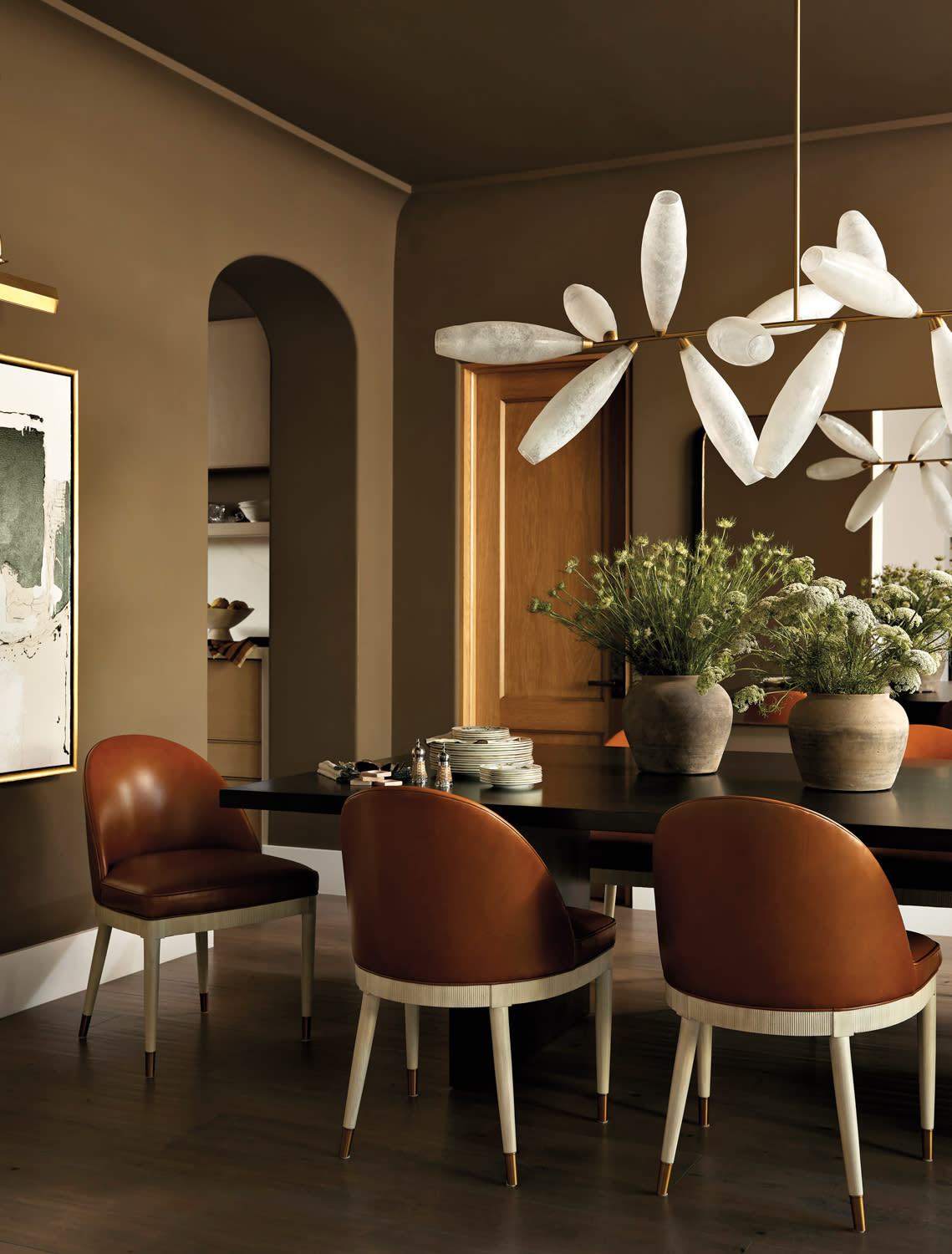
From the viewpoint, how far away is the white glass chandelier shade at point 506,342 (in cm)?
284

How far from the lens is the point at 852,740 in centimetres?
298

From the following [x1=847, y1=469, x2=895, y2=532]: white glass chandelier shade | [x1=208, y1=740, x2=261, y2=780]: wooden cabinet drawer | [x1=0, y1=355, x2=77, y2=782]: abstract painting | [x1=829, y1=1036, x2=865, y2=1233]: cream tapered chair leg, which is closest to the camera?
[x1=829, y1=1036, x2=865, y2=1233]: cream tapered chair leg

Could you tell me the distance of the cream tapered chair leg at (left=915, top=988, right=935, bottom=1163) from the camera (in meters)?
2.73

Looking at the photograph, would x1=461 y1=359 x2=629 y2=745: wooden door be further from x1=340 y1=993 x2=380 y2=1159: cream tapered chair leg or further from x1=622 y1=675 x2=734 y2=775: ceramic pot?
x1=340 y1=993 x2=380 y2=1159: cream tapered chair leg

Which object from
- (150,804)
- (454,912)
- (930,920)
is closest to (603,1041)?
(454,912)

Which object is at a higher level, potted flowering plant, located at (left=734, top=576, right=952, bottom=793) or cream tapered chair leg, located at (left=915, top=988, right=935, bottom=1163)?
potted flowering plant, located at (left=734, top=576, right=952, bottom=793)

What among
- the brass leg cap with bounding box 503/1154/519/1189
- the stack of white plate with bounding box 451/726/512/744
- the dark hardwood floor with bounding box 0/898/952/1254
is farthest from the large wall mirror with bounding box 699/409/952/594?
the brass leg cap with bounding box 503/1154/519/1189

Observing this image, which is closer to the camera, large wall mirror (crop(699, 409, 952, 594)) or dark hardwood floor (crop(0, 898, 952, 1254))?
dark hardwood floor (crop(0, 898, 952, 1254))

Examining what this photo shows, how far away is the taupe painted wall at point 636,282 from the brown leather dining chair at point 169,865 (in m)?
→ 1.86

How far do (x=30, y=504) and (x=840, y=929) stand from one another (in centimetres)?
274

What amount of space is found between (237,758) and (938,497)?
3398 mm

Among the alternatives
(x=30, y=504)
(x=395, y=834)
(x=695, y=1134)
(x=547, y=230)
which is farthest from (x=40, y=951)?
(x=547, y=230)

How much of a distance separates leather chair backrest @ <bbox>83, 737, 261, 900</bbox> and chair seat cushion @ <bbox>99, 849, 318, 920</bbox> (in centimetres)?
8

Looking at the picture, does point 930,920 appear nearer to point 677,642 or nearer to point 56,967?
point 677,642
